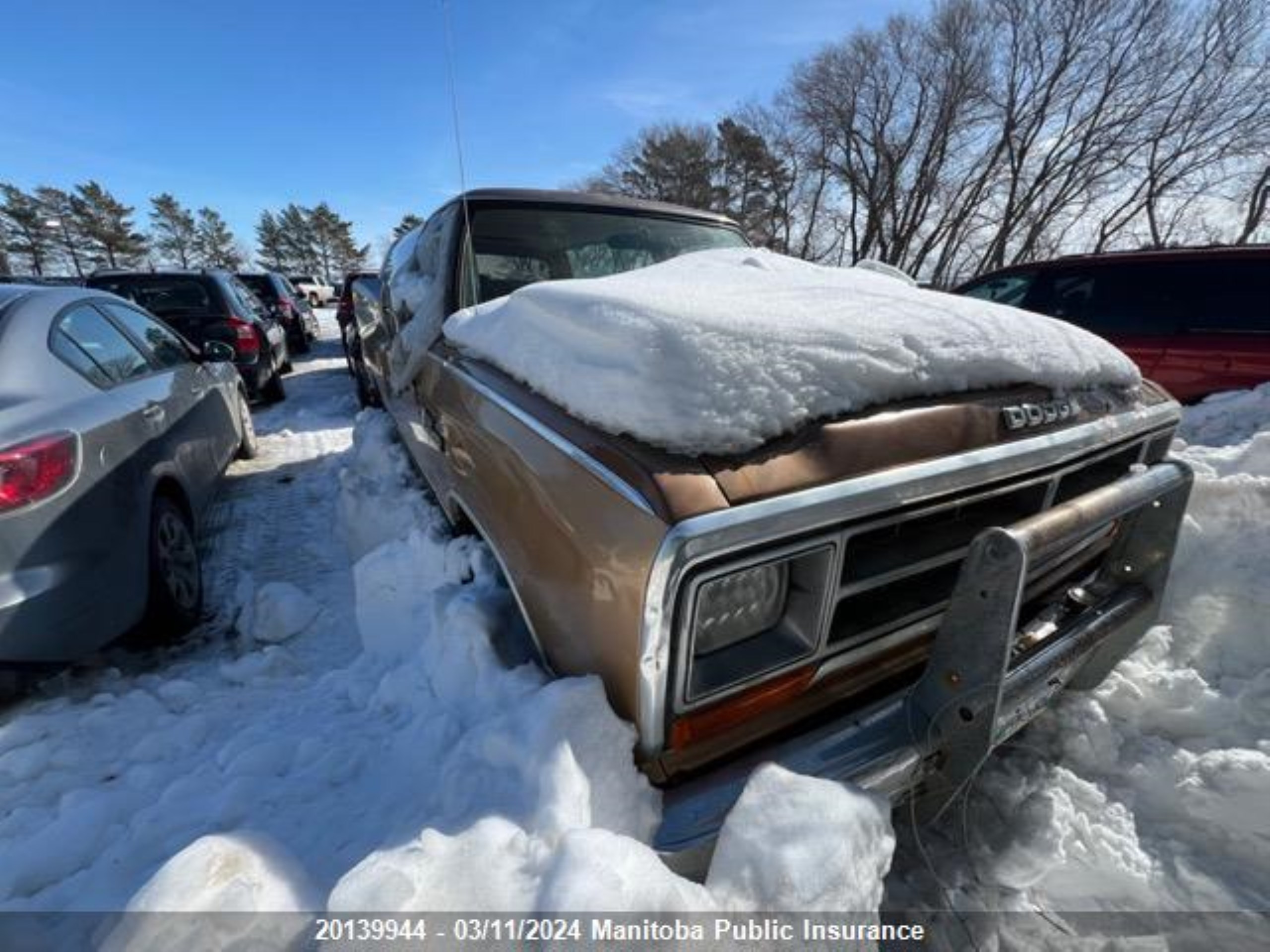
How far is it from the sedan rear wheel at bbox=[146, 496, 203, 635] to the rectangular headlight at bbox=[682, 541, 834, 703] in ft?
8.36

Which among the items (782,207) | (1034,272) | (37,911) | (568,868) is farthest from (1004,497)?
(782,207)

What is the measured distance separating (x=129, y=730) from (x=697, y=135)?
35451 mm

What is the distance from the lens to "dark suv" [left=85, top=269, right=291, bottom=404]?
669 cm

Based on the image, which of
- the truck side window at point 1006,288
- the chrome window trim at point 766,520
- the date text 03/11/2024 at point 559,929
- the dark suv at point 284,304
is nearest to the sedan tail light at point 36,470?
the date text 03/11/2024 at point 559,929

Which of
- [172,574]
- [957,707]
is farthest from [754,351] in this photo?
[172,574]

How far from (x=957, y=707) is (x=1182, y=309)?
17.5 feet

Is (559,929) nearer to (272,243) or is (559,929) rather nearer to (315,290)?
(315,290)

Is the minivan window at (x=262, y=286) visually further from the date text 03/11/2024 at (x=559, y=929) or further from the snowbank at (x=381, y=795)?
the date text 03/11/2024 at (x=559, y=929)

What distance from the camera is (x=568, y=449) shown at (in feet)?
4.33

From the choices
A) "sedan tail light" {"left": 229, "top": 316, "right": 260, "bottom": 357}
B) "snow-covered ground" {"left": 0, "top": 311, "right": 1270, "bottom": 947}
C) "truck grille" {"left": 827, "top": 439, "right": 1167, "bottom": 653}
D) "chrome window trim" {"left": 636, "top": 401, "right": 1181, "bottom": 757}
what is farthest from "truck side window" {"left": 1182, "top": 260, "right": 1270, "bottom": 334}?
→ "sedan tail light" {"left": 229, "top": 316, "right": 260, "bottom": 357}

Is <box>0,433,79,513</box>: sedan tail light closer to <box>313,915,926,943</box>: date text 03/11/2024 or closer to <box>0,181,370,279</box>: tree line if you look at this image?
<box>313,915,926,943</box>: date text 03/11/2024

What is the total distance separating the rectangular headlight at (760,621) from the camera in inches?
46.6

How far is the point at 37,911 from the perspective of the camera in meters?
1.42

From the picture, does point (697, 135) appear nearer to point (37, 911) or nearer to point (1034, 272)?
point (1034, 272)
